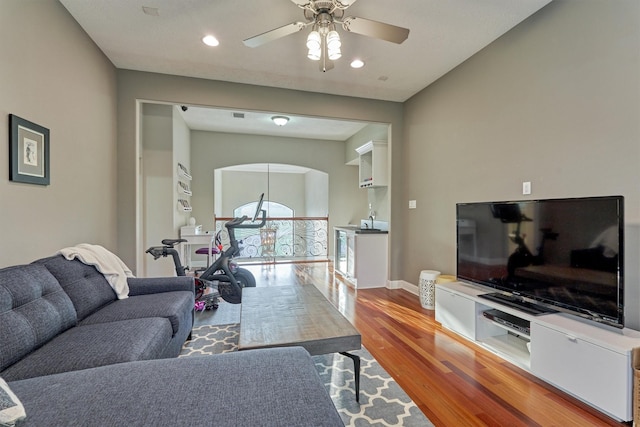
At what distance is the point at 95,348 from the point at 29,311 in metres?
0.40

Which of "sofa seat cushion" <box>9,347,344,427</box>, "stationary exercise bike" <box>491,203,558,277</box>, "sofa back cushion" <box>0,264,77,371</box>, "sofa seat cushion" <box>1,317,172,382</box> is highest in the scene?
"stationary exercise bike" <box>491,203,558,277</box>

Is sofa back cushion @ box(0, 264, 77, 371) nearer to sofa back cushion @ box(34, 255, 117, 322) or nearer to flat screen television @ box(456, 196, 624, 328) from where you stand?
sofa back cushion @ box(34, 255, 117, 322)

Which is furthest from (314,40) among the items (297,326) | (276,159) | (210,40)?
(276,159)

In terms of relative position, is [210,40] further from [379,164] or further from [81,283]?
[379,164]

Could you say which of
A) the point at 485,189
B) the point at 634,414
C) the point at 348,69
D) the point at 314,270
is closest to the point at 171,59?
the point at 348,69

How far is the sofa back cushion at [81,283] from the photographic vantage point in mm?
1889

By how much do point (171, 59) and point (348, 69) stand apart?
196cm

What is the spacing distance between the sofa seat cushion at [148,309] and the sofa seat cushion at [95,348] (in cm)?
12

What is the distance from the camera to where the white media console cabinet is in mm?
1540

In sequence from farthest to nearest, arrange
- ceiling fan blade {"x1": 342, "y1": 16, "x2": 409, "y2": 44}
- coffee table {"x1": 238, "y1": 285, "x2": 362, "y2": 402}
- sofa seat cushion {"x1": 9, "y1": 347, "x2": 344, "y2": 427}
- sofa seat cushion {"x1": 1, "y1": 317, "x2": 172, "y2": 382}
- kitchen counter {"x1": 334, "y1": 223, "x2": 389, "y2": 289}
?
kitchen counter {"x1": 334, "y1": 223, "x2": 389, "y2": 289}, ceiling fan blade {"x1": 342, "y1": 16, "x2": 409, "y2": 44}, coffee table {"x1": 238, "y1": 285, "x2": 362, "y2": 402}, sofa seat cushion {"x1": 1, "y1": 317, "x2": 172, "y2": 382}, sofa seat cushion {"x1": 9, "y1": 347, "x2": 344, "y2": 427}

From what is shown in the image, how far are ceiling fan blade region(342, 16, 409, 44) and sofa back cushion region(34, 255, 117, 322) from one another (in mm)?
2604

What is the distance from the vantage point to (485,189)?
2998 mm

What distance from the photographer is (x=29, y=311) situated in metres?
1.49

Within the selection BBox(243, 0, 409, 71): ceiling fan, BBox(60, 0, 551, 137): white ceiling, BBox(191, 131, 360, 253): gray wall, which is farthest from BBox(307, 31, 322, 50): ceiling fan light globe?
BBox(191, 131, 360, 253): gray wall
